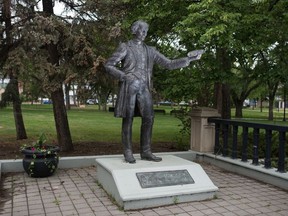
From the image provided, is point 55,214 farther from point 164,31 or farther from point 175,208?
point 164,31

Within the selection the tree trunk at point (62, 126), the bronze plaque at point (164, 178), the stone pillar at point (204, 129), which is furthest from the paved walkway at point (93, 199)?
the tree trunk at point (62, 126)

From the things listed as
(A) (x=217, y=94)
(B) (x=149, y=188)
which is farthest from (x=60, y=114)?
(B) (x=149, y=188)

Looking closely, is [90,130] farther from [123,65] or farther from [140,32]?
[140,32]

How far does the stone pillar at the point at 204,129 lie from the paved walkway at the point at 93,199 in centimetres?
200

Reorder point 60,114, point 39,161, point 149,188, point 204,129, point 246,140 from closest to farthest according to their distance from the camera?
point 149,188, point 39,161, point 246,140, point 204,129, point 60,114

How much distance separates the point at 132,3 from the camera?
1026 cm

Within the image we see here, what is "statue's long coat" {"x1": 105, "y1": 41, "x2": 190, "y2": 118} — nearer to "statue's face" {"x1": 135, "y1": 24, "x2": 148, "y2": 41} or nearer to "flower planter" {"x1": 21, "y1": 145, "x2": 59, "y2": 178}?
"statue's face" {"x1": 135, "y1": 24, "x2": 148, "y2": 41}

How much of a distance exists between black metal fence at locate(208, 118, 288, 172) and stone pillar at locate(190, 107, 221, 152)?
0.54 ft

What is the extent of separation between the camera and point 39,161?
283 inches

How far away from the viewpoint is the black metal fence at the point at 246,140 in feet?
23.2

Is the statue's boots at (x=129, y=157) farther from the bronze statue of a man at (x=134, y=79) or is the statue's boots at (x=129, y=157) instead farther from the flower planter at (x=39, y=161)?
the flower planter at (x=39, y=161)

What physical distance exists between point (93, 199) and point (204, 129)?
4347 millimetres

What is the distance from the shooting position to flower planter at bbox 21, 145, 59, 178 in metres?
7.17

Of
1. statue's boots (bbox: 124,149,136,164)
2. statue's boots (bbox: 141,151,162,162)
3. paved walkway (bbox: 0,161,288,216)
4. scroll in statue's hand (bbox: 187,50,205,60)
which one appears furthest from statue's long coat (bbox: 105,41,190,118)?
paved walkway (bbox: 0,161,288,216)
